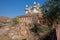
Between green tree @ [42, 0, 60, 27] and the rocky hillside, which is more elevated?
green tree @ [42, 0, 60, 27]

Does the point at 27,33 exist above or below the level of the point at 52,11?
below

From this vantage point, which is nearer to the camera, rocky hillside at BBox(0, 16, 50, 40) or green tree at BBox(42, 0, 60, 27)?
rocky hillside at BBox(0, 16, 50, 40)

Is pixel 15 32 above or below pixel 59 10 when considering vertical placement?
below

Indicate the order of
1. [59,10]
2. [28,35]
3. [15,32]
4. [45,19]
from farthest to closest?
[45,19] < [59,10] < [15,32] < [28,35]

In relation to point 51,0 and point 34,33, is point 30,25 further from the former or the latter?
point 51,0

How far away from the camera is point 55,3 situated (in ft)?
62.0

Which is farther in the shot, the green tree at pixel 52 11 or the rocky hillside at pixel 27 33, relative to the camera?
the green tree at pixel 52 11

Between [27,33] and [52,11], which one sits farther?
[52,11]

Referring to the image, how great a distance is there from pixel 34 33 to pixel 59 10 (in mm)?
4725

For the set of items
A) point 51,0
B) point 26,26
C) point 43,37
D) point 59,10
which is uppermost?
point 51,0

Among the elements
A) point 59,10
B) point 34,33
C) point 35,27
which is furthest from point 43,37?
point 59,10

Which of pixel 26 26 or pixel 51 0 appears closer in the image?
pixel 26 26

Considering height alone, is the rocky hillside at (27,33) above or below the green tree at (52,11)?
below

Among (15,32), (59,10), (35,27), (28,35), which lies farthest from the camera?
(59,10)
